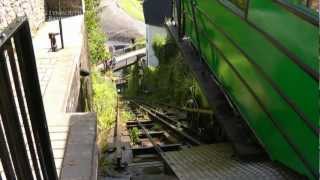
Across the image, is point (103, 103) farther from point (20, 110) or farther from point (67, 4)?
point (20, 110)

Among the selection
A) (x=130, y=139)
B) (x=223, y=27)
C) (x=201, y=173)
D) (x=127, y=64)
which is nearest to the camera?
(x=201, y=173)

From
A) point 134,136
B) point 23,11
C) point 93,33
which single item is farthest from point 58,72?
point 93,33

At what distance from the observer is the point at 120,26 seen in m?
33.8

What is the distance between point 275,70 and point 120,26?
30.1 meters

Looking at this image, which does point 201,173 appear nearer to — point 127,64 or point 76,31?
point 76,31

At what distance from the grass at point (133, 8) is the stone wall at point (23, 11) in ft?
81.9

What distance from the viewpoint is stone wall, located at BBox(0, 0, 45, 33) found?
7687 millimetres

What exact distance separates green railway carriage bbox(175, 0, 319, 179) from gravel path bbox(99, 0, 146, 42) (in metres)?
27.1

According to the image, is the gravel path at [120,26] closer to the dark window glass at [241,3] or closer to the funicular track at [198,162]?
the funicular track at [198,162]

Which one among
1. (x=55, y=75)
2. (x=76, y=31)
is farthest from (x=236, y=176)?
(x=76, y=31)

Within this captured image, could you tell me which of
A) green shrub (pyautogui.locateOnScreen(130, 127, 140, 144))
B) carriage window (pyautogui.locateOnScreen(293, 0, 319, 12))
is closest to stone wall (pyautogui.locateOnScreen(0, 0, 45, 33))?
green shrub (pyautogui.locateOnScreen(130, 127, 140, 144))

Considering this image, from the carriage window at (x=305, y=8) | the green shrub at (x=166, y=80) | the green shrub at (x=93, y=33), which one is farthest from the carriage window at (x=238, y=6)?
the green shrub at (x=93, y=33)

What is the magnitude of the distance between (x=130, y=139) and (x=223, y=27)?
15.6ft

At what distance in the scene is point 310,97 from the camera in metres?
3.47
